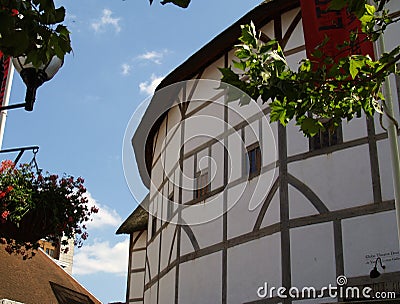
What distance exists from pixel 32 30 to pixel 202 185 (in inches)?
303

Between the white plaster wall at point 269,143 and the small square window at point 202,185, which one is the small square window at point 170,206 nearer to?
the small square window at point 202,185

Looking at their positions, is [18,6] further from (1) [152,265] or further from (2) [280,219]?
(1) [152,265]

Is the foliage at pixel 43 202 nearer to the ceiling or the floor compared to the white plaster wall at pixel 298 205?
nearer to the floor

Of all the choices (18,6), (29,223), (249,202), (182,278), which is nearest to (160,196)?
(182,278)

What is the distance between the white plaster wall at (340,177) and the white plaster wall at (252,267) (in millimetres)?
858

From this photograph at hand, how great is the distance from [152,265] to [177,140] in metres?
2.78

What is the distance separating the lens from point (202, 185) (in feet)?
33.2

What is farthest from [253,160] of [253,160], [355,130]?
[355,130]

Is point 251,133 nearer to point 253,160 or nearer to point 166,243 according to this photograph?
point 253,160

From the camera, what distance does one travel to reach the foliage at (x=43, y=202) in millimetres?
5105

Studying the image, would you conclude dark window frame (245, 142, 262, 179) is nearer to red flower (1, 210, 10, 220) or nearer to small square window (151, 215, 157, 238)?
small square window (151, 215, 157, 238)

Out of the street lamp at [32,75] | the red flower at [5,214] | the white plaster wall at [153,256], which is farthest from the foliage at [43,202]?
the white plaster wall at [153,256]

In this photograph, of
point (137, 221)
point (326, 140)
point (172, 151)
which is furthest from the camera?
point (137, 221)

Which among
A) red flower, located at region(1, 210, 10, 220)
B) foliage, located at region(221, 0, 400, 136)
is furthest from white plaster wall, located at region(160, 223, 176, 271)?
foliage, located at region(221, 0, 400, 136)
